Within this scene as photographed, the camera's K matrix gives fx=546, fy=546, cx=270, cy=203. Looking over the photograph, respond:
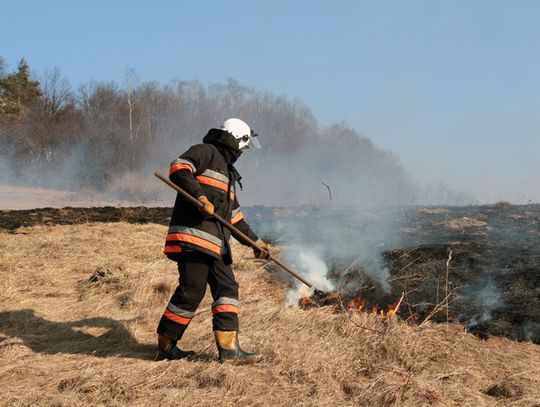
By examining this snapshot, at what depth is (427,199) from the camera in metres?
31.3

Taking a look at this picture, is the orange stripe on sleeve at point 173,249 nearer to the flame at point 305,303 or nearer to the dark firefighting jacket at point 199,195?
the dark firefighting jacket at point 199,195

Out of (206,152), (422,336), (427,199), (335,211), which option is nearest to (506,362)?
(422,336)

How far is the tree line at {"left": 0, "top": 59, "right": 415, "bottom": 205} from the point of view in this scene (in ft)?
95.2

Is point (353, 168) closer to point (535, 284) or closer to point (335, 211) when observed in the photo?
point (335, 211)

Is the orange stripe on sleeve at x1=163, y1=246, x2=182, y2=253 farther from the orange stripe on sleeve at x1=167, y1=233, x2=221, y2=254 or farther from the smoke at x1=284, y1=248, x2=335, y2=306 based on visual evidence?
the smoke at x1=284, y1=248, x2=335, y2=306

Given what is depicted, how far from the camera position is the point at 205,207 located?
13.3 ft

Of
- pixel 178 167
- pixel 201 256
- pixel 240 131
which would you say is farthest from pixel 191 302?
pixel 240 131

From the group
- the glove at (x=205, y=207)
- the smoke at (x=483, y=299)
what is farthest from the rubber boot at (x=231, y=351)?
the smoke at (x=483, y=299)

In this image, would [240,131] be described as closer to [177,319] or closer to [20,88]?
[177,319]

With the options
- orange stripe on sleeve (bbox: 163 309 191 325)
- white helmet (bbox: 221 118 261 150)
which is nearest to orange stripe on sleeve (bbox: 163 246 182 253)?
orange stripe on sleeve (bbox: 163 309 191 325)

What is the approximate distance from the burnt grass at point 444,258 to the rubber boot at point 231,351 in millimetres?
1473

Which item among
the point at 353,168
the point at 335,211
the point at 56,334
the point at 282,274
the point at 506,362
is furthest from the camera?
the point at 353,168

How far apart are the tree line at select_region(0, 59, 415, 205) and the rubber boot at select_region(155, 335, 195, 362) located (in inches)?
824

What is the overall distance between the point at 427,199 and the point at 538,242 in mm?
24252
